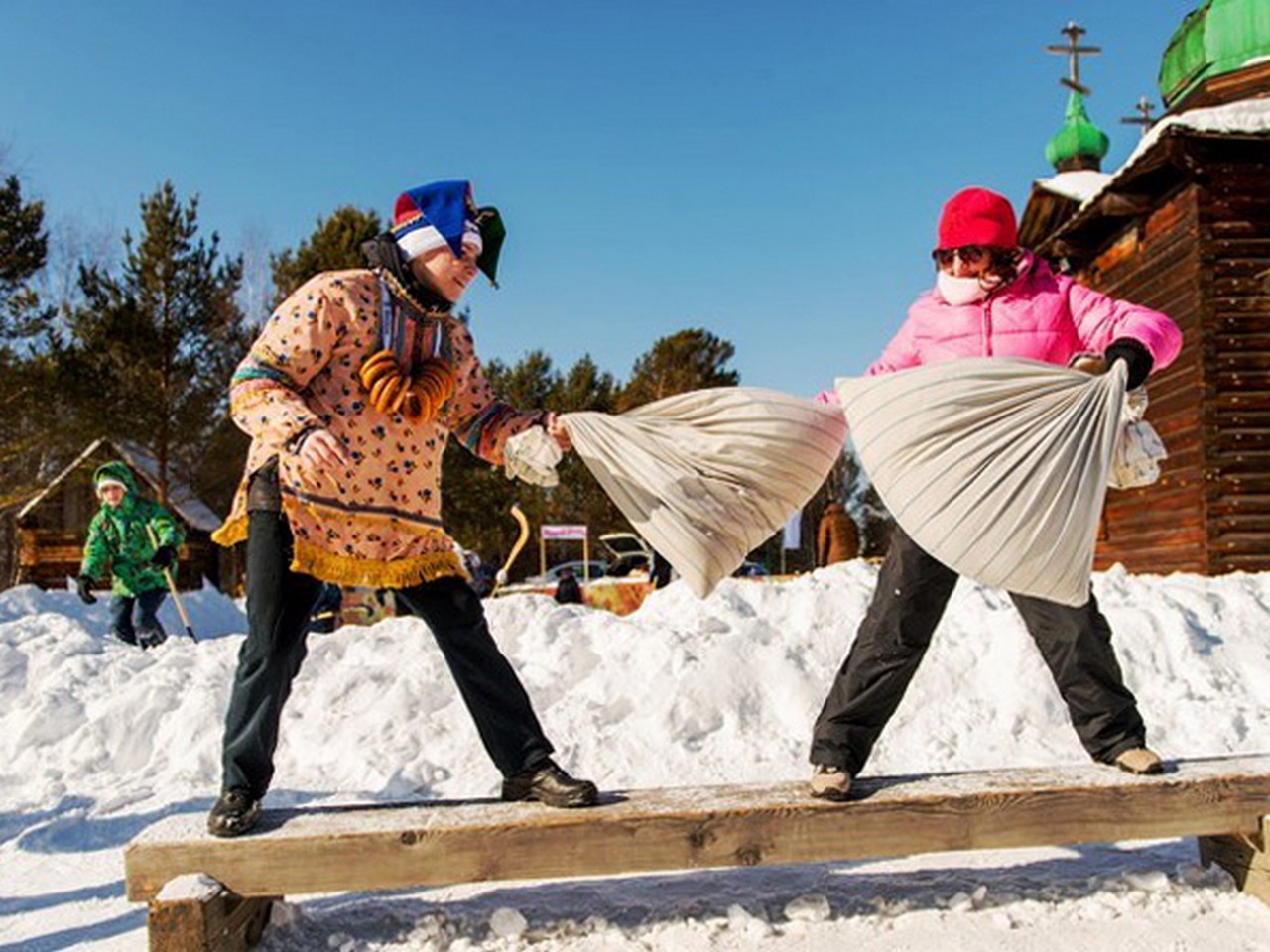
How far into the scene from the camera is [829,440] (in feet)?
9.16

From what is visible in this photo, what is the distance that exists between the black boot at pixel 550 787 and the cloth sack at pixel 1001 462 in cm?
110

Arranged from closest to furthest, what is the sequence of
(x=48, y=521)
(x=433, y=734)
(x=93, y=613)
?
1. (x=433, y=734)
2. (x=93, y=613)
3. (x=48, y=521)

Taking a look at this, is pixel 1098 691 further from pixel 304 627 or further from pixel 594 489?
pixel 594 489

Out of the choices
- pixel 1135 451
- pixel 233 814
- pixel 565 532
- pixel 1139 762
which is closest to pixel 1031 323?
pixel 1135 451

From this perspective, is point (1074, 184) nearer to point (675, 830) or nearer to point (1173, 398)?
point (1173, 398)

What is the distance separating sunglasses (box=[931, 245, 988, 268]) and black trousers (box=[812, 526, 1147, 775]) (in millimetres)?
818

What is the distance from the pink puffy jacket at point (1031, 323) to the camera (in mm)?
2787

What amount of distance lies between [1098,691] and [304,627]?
2.23 meters

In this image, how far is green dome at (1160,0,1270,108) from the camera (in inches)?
584

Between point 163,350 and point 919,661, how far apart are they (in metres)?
25.0

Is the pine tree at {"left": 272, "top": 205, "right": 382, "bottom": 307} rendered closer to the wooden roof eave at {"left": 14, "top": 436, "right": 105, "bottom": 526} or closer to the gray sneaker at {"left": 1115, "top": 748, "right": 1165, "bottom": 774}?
the wooden roof eave at {"left": 14, "top": 436, "right": 105, "bottom": 526}

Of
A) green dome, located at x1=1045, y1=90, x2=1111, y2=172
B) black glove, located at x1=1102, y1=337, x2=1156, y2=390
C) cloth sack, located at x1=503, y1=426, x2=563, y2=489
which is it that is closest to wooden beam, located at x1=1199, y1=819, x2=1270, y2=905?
black glove, located at x1=1102, y1=337, x2=1156, y2=390

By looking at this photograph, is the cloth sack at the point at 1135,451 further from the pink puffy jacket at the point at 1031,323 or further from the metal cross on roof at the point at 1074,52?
the metal cross on roof at the point at 1074,52

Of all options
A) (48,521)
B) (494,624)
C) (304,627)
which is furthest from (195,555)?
(304,627)
